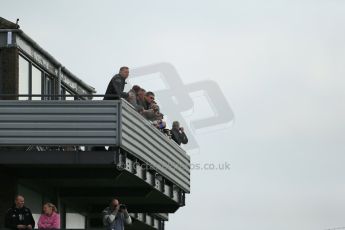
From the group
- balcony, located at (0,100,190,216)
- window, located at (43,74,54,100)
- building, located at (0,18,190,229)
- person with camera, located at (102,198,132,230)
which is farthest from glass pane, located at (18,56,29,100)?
person with camera, located at (102,198,132,230)

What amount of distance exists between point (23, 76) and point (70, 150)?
4.30 m

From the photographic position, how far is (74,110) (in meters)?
32.2

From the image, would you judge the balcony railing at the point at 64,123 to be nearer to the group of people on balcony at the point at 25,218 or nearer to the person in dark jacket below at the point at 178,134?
the group of people on balcony at the point at 25,218

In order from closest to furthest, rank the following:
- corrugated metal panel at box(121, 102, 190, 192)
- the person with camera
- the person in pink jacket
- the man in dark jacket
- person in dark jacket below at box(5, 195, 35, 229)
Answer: person in dark jacket below at box(5, 195, 35, 229), the person in pink jacket, the person with camera, the man in dark jacket, corrugated metal panel at box(121, 102, 190, 192)

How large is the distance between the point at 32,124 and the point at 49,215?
2.34 m

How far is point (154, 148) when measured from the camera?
3572cm

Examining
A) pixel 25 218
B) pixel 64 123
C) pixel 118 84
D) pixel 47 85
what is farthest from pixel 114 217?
pixel 47 85

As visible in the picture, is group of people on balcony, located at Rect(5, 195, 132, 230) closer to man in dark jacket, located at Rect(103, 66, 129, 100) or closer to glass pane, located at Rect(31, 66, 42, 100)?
man in dark jacket, located at Rect(103, 66, 129, 100)

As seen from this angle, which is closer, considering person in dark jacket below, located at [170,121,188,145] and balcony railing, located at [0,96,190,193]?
balcony railing, located at [0,96,190,193]

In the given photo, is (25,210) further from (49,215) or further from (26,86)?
(26,86)

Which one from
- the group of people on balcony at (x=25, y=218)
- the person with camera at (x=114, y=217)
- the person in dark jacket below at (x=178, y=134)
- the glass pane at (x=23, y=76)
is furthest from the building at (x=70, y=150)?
the group of people on balcony at (x=25, y=218)

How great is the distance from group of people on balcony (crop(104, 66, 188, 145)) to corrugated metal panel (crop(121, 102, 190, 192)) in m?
0.27

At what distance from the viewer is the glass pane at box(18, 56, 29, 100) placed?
35.9 m

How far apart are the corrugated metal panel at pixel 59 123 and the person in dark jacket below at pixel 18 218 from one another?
1779mm
